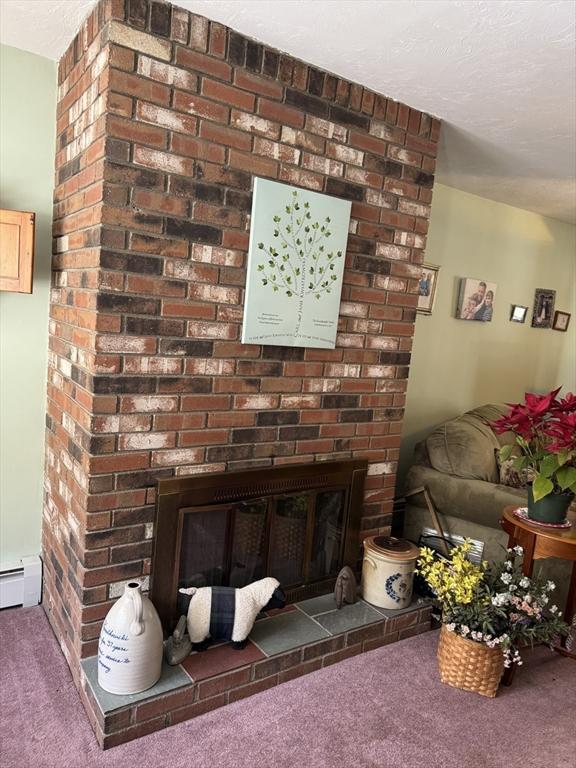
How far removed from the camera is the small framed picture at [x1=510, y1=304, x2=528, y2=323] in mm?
4199

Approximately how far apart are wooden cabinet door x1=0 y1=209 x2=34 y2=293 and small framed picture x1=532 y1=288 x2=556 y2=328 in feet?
12.1

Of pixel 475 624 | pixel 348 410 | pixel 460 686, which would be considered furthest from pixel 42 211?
pixel 460 686

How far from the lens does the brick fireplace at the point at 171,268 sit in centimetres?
177

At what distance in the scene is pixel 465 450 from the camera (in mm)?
3037

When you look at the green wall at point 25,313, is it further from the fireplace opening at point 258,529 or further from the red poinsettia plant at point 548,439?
the red poinsettia plant at point 548,439

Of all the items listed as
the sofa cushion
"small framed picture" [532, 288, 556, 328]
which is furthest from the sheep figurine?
"small framed picture" [532, 288, 556, 328]

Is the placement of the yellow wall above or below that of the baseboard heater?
above

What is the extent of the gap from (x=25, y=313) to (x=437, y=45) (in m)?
1.81

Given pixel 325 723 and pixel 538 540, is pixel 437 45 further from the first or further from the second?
pixel 325 723

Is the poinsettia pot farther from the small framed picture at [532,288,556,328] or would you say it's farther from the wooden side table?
the small framed picture at [532,288,556,328]

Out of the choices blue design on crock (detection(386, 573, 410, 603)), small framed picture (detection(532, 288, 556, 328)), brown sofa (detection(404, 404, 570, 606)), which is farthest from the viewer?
small framed picture (detection(532, 288, 556, 328))

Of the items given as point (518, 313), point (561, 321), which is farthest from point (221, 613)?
point (561, 321)

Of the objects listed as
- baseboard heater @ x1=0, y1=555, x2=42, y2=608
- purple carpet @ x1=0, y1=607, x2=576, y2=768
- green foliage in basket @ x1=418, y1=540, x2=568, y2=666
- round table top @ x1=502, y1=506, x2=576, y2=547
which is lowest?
purple carpet @ x1=0, y1=607, x2=576, y2=768

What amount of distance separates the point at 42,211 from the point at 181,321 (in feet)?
2.75
